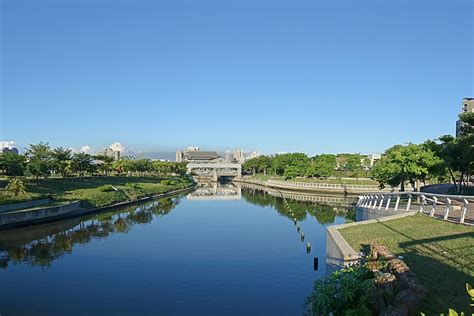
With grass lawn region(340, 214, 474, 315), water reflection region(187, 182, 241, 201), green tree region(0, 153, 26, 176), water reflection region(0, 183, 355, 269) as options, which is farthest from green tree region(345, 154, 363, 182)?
grass lawn region(340, 214, 474, 315)

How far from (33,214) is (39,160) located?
16.4 m

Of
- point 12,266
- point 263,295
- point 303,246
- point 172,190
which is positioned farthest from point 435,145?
point 172,190

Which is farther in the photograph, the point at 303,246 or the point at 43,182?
the point at 43,182

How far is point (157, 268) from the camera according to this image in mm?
20953

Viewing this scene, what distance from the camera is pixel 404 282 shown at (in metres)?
7.62

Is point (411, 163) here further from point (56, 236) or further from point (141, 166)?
point (141, 166)

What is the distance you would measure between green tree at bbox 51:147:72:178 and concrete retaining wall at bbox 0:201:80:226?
49.6 ft

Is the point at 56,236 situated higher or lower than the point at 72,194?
lower

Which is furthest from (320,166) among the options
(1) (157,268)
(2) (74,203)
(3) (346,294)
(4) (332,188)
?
(3) (346,294)

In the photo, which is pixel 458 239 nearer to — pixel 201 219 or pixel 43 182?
pixel 201 219

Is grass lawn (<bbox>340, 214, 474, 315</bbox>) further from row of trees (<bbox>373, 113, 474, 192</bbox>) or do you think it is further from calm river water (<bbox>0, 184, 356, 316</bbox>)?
row of trees (<bbox>373, 113, 474, 192</bbox>)

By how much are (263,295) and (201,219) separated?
26.0 m

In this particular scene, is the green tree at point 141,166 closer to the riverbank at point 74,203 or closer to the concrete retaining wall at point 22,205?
the riverbank at point 74,203

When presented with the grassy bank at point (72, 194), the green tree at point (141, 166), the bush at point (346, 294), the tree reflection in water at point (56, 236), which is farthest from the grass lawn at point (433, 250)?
the green tree at point (141, 166)
